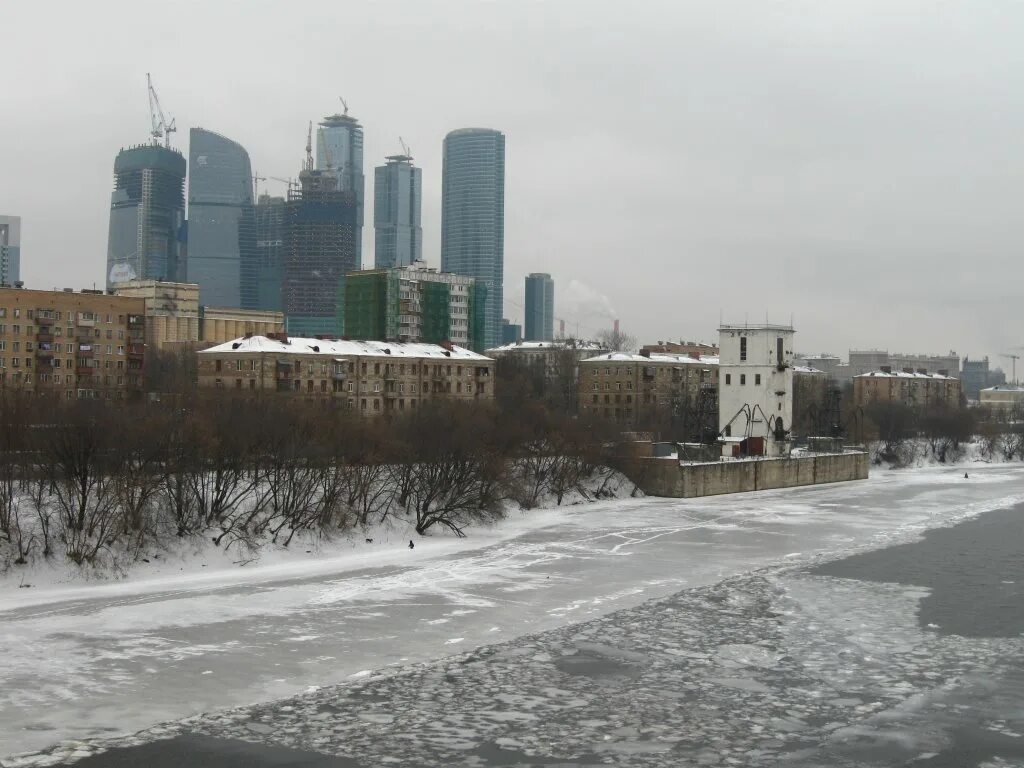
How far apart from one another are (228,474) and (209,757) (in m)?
28.1

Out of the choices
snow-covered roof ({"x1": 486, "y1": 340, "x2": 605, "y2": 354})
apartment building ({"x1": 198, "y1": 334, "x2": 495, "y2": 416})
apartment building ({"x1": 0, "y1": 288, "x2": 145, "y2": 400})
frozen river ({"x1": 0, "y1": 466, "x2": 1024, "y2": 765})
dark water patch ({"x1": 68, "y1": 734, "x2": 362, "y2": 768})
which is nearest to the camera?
dark water patch ({"x1": 68, "y1": 734, "x2": 362, "y2": 768})

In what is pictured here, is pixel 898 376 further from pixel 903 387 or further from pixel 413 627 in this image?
pixel 413 627

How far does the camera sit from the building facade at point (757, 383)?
90750 mm

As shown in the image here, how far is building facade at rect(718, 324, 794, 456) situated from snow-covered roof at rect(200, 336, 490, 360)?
23722 millimetres

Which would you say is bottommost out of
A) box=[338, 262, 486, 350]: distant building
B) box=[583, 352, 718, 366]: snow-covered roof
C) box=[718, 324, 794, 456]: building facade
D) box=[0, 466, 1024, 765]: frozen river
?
box=[0, 466, 1024, 765]: frozen river

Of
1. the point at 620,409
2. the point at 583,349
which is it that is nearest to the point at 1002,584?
the point at 620,409

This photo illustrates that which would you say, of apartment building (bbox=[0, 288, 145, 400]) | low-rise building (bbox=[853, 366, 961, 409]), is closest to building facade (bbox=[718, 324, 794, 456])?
apartment building (bbox=[0, 288, 145, 400])

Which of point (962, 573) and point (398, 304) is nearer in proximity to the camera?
point (962, 573)

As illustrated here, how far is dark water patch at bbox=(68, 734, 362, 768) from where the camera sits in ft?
63.9

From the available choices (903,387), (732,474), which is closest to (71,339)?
(732,474)

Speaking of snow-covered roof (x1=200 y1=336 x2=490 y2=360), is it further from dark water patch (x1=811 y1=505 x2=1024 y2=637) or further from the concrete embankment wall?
dark water patch (x1=811 y1=505 x2=1024 y2=637)

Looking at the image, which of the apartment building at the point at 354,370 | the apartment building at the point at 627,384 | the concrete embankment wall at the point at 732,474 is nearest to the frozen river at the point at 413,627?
the concrete embankment wall at the point at 732,474

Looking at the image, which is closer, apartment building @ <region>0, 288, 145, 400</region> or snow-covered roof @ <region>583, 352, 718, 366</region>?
apartment building @ <region>0, 288, 145, 400</region>

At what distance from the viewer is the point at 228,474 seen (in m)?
47.2
